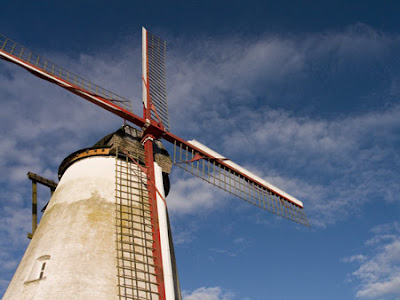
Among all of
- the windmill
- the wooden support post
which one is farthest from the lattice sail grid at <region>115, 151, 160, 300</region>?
the wooden support post

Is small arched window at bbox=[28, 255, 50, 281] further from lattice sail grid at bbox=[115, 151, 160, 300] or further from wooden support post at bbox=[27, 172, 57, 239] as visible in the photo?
wooden support post at bbox=[27, 172, 57, 239]

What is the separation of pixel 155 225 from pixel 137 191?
167 centimetres

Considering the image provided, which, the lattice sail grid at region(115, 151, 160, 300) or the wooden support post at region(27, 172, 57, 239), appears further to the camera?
the wooden support post at region(27, 172, 57, 239)

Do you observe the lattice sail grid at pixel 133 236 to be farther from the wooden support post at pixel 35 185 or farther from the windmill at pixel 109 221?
the wooden support post at pixel 35 185

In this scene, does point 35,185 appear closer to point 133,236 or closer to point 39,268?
point 39,268

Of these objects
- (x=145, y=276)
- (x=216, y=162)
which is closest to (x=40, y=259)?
(x=145, y=276)

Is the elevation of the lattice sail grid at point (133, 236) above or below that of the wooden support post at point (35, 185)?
below

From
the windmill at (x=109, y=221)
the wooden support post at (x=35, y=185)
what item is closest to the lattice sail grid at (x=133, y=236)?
the windmill at (x=109, y=221)

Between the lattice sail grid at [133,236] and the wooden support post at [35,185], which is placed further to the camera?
the wooden support post at [35,185]

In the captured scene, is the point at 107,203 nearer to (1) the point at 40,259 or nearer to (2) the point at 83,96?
(1) the point at 40,259

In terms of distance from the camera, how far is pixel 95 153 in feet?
40.5

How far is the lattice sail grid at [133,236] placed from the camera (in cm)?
930

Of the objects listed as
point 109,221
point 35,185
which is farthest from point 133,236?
point 35,185

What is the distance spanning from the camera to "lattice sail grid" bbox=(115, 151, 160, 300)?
9.30 metres
